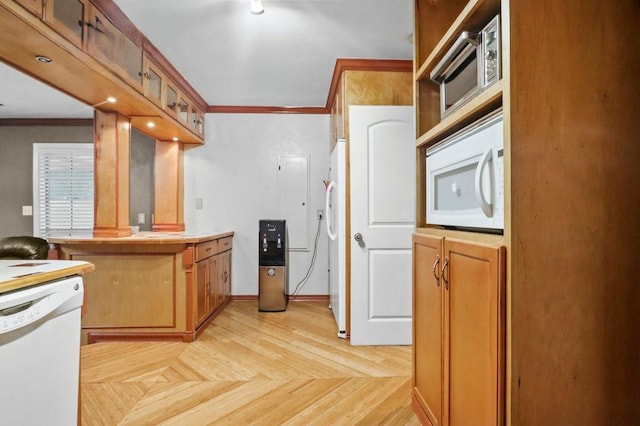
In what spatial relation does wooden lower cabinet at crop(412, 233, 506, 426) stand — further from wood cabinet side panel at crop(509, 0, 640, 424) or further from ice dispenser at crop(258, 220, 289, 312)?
ice dispenser at crop(258, 220, 289, 312)

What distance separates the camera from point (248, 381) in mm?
2178

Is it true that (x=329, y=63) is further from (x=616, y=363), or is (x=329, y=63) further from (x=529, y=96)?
(x=616, y=363)

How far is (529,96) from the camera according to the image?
3.09ft

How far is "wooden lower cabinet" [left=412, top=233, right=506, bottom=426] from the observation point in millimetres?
989

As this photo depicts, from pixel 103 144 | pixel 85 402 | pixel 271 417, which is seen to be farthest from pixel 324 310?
pixel 103 144

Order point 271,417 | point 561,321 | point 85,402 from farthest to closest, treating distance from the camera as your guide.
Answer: point 85,402
point 271,417
point 561,321

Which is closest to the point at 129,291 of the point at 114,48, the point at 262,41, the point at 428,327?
the point at 114,48

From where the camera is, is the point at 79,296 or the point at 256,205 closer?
the point at 79,296

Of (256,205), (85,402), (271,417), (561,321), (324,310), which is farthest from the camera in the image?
(256,205)

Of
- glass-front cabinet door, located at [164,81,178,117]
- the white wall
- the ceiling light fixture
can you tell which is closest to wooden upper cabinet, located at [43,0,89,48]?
the ceiling light fixture

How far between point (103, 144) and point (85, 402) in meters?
1.93

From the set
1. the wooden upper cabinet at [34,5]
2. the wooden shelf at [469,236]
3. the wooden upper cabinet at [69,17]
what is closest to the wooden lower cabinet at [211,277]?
the wooden upper cabinet at [69,17]

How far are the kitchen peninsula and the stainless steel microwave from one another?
2.18 m

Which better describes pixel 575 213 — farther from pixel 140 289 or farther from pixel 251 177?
pixel 251 177
